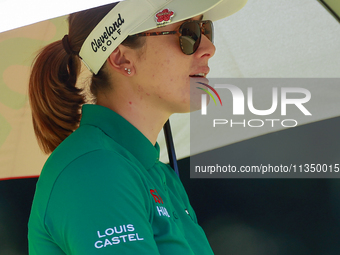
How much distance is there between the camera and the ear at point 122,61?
98 cm

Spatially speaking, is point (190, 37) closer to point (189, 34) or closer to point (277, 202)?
point (189, 34)

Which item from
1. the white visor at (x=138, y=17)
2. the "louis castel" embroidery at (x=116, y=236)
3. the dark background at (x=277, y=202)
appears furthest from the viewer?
the dark background at (x=277, y=202)

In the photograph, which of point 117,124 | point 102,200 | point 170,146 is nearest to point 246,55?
point 170,146

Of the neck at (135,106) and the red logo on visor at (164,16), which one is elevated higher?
the red logo on visor at (164,16)

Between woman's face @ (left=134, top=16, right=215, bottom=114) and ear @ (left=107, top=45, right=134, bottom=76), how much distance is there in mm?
19

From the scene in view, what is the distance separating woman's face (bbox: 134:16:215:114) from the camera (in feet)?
3.23

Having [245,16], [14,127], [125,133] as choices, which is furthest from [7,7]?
[245,16]

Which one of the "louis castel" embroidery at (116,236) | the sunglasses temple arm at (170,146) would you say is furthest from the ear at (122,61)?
the sunglasses temple arm at (170,146)

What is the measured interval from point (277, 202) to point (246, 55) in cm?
105

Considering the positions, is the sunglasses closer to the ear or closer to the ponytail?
the ear

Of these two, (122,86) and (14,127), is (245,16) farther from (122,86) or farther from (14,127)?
(14,127)

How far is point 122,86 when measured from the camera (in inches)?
39.0

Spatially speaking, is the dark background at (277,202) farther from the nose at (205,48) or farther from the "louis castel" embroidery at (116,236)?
the "louis castel" embroidery at (116,236)

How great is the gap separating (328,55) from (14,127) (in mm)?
1506
